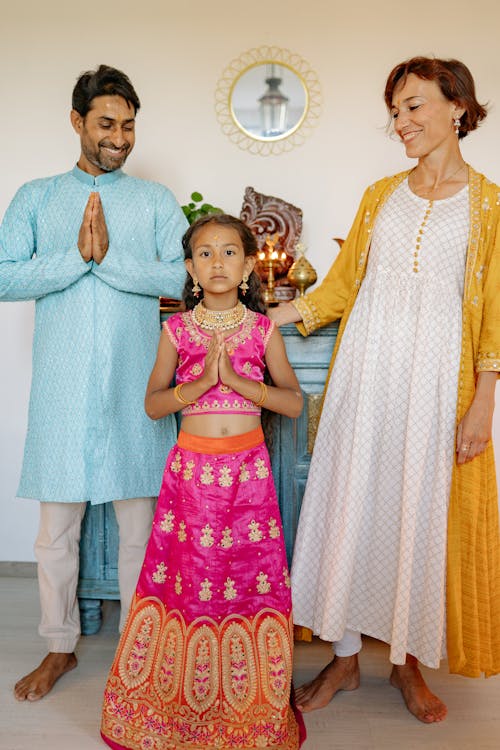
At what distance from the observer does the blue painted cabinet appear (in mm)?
2498

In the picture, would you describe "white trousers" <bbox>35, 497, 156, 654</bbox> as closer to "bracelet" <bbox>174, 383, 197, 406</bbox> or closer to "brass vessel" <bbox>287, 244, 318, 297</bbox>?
"bracelet" <bbox>174, 383, 197, 406</bbox>

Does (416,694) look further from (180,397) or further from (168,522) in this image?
(180,397)

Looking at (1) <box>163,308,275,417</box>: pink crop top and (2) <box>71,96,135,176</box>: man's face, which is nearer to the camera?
(1) <box>163,308,275,417</box>: pink crop top

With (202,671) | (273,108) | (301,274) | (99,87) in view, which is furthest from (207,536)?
(273,108)

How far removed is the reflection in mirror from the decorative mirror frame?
0.5 inches

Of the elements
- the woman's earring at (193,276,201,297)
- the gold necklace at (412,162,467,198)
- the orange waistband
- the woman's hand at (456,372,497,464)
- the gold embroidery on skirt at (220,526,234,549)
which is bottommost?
the gold embroidery on skirt at (220,526,234,549)

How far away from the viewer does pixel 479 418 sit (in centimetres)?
200

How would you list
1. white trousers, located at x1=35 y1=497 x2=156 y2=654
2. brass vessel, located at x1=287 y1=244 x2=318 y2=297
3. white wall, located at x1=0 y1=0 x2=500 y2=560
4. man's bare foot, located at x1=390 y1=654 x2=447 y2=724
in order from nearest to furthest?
man's bare foot, located at x1=390 y1=654 x2=447 y2=724 < white trousers, located at x1=35 y1=497 x2=156 y2=654 < brass vessel, located at x1=287 y1=244 x2=318 y2=297 < white wall, located at x1=0 y1=0 x2=500 y2=560

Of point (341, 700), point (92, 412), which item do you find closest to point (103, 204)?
point (92, 412)

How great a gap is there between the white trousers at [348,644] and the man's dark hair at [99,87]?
74.4 inches

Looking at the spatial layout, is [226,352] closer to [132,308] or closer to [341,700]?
[132,308]

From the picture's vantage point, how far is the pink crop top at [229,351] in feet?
6.55

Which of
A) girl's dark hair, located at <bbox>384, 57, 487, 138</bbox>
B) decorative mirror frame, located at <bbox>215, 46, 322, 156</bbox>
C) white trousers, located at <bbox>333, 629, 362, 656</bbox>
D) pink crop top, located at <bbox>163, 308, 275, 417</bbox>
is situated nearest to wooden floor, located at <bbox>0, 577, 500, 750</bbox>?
white trousers, located at <bbox>333, 629, 362, 656</bbox>

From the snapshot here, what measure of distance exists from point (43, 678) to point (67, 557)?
0.39m
